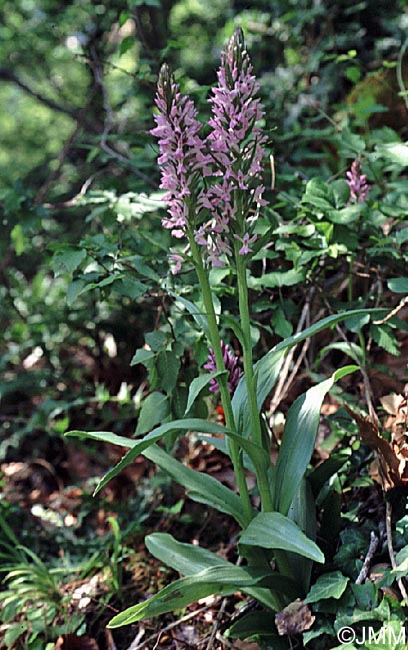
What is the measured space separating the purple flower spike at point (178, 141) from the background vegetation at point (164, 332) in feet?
0.59

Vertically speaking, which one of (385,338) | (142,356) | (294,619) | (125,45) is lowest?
(294,619)

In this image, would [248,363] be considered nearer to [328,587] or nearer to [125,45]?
[328,587]

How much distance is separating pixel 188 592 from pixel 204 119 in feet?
5.92

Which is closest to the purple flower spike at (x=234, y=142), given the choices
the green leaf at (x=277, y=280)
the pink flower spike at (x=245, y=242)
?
the pink flower spike at (x=245, y=242)

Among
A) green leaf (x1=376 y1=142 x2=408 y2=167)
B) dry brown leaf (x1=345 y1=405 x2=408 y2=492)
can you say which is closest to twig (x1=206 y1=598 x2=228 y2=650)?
dry brown leaf (x1=345 y1=405 x2=408 y2=492)

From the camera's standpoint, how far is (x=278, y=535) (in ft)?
4.14

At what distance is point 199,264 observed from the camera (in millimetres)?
1356

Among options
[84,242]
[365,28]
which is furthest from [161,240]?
[365,28]

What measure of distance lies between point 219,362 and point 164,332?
0.35m

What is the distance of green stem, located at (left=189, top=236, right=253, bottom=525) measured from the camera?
1360 mm

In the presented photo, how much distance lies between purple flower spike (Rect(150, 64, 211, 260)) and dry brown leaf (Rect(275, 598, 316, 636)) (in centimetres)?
93

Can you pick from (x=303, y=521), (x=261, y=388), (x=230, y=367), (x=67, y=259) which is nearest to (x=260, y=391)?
(x=261, y=388)

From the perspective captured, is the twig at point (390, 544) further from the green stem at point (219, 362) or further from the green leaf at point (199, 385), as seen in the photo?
the green leaf at point (199, 385)

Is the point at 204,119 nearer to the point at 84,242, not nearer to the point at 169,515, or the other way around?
the point at 84,242
